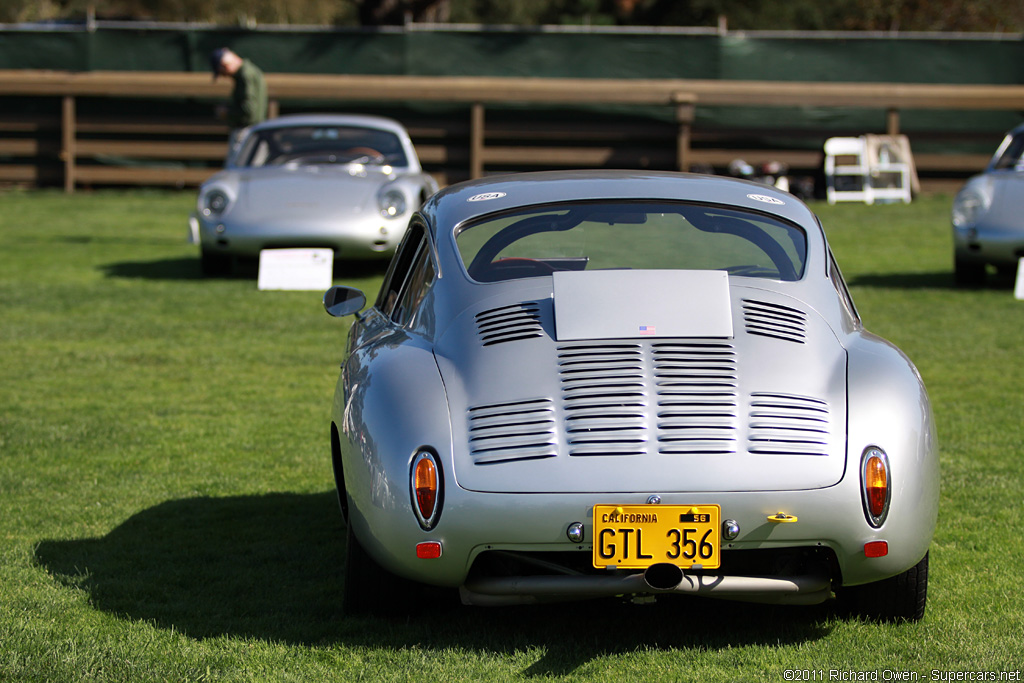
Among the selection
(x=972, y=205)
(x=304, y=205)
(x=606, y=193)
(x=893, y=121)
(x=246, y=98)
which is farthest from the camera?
(x=893, y=121)

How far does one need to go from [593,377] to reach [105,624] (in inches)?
65.2

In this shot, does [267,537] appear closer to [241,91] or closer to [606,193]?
[606,193]

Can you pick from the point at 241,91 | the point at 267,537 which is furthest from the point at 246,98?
the point at 267,537

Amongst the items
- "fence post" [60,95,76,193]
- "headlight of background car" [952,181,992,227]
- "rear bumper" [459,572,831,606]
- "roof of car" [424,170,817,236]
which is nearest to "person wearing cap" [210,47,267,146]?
"fence post" [60,95,76,193]

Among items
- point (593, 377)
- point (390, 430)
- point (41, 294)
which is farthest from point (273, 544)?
point (41, 294)

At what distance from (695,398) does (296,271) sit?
829 cm

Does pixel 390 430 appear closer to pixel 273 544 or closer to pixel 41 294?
pixel 273 544

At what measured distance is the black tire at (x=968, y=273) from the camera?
462 inches

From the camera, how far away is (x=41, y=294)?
1131 centimetres

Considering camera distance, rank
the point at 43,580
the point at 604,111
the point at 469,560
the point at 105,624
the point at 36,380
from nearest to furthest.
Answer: the point at 469,560 < the point at 105,624 < the point at 43,580 < the point at 36,380 < the point at 604,111

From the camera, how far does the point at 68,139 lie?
65.0 ft

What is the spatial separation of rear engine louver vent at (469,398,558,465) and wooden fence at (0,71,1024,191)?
1580 cm

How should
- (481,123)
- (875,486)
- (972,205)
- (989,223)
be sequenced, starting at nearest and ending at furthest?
(875,486) → (989,223) → (972,205) → (481,123)

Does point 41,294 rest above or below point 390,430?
below
